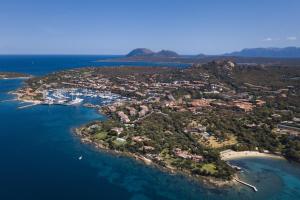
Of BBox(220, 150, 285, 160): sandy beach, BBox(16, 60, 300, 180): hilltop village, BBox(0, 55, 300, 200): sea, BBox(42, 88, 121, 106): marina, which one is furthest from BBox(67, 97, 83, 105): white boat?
BBox(220, 150, 285, 160): sandy beach

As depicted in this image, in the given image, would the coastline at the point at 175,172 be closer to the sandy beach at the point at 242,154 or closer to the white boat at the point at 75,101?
the sandy beach at the point at 242,154

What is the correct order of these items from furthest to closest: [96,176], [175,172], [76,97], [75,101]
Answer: [76,97]
[75,101]
[175,172]
[96,176]

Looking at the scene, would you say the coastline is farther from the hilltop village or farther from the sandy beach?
the sandy beach

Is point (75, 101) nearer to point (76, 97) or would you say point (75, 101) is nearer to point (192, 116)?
point (76, 97)

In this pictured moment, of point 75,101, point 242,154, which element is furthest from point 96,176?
point 75,101

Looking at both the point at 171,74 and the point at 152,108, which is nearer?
the point at 152,108

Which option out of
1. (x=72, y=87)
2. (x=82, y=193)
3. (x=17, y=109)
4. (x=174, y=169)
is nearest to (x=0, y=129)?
(x=17, y=109)

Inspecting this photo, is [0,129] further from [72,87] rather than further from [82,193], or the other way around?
[72,87]

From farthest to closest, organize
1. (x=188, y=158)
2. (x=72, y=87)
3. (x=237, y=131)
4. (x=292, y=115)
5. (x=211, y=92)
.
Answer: (x=72, y=87) < (x=211, y=92) < (x=292, y=115) < (x=237, y=131) < (x=188, y=158)
